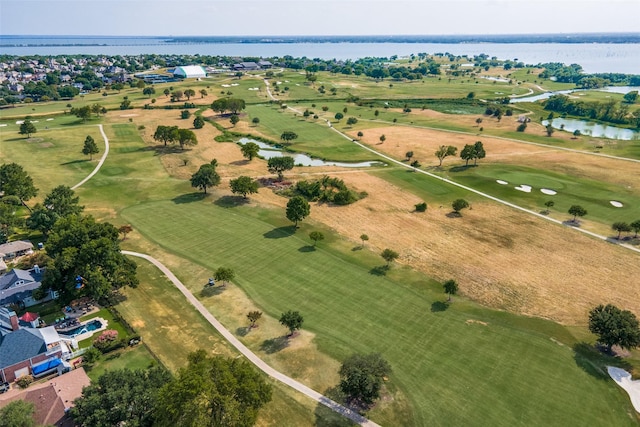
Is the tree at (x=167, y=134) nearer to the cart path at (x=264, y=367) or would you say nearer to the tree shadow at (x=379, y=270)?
the cart path at (x=264, y=367)

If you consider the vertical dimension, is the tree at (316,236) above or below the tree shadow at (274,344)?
above

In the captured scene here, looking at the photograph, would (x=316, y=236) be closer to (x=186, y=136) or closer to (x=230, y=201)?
(x=230, y=201)

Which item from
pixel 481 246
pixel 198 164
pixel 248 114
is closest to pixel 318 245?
pixel 481 246

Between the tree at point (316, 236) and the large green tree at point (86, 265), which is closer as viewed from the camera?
the large green tree at point (86, 265)

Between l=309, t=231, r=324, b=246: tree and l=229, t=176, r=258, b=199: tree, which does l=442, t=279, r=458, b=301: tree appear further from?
l=229, t=176, r=258, b=199: tree

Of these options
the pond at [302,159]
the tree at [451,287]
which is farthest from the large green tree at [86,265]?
the pond at [302,159]

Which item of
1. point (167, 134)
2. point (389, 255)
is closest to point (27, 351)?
point (389, 255)

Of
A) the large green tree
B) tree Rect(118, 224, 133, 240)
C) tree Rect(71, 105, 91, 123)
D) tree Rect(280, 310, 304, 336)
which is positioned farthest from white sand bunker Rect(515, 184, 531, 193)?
tree Rect(71, 105, 91, 123)
